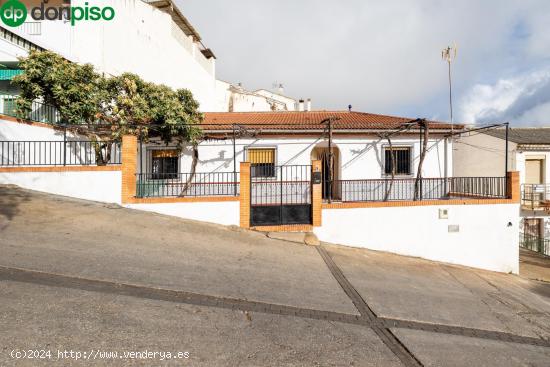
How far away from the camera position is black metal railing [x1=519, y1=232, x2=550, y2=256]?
13727 mm

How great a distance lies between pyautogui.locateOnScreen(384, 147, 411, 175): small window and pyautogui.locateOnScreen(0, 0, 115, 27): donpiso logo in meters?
16.4

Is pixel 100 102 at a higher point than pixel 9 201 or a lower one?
higher

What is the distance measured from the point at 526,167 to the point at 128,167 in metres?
18.9

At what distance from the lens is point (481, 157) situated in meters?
16.5

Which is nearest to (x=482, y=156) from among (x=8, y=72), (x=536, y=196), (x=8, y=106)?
(x=536, y=196)

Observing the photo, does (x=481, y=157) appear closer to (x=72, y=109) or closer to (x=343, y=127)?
(x=343, y=127)

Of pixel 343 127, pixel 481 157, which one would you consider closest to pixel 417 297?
pixel 343 127

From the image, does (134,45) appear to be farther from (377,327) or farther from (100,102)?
(377,327)

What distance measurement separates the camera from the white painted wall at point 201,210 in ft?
27.0

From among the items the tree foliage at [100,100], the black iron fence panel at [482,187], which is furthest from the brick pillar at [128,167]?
the black iron fence panel at [482,187]

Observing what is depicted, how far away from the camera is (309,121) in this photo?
44.7ft

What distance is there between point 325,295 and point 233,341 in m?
Result: 2.02

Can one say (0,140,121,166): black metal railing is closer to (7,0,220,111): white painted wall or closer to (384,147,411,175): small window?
(7,0,220,111): white painted wall

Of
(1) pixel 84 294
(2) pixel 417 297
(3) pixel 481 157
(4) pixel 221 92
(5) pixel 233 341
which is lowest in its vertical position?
(2) pixel 417 297
